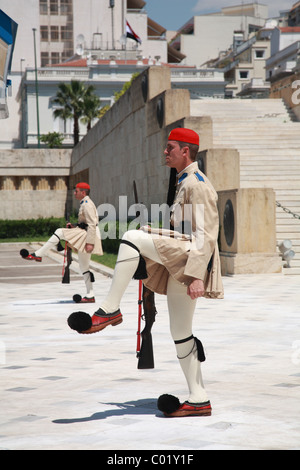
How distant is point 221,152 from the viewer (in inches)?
667

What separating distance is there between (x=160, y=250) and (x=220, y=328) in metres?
4.39

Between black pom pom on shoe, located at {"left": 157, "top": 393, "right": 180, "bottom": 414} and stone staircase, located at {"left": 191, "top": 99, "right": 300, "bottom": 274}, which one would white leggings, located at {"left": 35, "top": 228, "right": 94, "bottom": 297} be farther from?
black pom pom on shoe, located at {"left": 157, "top": 393, "right": 180, "bottom": 414}

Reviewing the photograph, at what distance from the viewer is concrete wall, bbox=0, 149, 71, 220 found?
1828 inches

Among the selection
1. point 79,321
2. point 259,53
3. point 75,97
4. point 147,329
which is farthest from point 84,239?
point 259,53

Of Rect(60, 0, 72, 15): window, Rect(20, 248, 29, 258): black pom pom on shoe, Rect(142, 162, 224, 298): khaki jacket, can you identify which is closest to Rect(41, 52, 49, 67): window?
Rect(60, 0, 72, 15): window

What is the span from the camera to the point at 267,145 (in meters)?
22.0

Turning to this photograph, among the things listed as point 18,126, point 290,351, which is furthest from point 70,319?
point 18,126

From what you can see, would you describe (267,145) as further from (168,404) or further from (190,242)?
(168,404)

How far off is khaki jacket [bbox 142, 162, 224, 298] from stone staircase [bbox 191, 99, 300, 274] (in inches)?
442

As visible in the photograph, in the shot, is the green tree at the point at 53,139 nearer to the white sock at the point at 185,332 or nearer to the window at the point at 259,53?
the window at the point at 259,53

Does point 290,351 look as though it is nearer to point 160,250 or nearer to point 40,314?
point 160,250

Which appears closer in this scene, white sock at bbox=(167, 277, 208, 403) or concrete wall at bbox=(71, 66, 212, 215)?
white sock at bbox=(167, 277, 208, 403)

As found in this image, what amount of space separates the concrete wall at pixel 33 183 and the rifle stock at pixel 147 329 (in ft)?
138

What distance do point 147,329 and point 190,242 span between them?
0.78 meters
